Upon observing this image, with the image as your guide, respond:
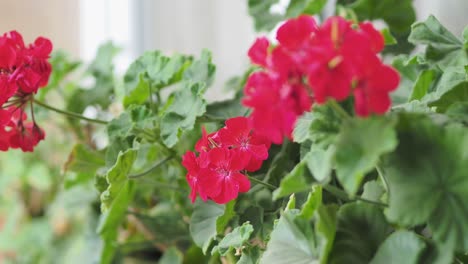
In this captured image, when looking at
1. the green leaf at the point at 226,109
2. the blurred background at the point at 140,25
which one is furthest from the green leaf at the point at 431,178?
the blurred background at the point at 140,25

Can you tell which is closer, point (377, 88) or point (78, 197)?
point (377, 88)

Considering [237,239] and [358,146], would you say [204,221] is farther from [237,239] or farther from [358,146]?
[358,146]

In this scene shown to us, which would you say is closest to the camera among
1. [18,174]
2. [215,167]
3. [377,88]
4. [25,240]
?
[377,88]

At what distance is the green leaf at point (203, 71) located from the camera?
2.77 feet

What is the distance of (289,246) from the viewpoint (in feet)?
1.90

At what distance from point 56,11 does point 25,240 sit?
87 centimetres

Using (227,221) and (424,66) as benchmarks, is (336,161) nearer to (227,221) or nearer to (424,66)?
(227,221)

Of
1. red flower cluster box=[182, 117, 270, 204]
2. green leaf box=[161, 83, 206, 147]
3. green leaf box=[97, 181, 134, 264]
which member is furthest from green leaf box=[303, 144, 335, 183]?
green leaf box=[97, 181, 134, 264]

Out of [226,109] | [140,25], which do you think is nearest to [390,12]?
[226,109]

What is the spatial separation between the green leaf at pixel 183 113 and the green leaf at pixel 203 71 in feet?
0.17

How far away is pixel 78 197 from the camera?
126cm

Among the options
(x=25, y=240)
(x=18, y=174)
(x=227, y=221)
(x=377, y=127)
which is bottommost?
(x=25, y=240)

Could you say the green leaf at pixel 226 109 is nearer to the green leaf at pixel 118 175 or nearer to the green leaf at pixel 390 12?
the green leaf at pixel 118 175

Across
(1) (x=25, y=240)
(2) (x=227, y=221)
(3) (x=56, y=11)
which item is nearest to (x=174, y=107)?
(2) (x=227, y=221)
